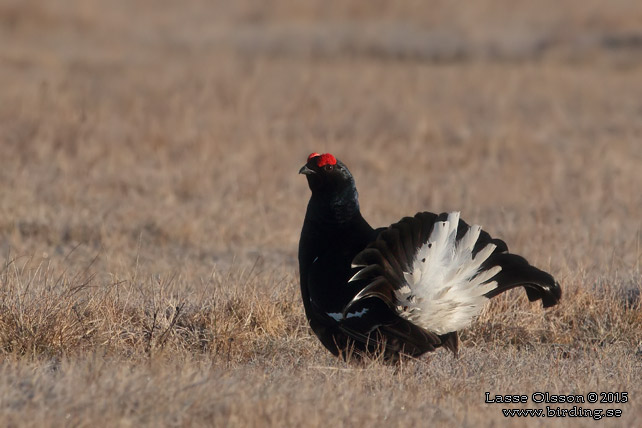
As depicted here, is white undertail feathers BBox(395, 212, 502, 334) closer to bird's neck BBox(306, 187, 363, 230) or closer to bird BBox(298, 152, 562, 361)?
bird BBox(298, 152, 562, 361)

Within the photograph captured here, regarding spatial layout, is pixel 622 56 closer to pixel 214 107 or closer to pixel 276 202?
pixel 214 107

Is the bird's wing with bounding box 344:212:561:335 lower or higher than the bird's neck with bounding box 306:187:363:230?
lower

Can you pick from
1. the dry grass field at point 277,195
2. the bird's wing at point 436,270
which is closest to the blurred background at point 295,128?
the dry grass field at point 277,195

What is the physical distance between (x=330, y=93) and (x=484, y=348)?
36.2 ft

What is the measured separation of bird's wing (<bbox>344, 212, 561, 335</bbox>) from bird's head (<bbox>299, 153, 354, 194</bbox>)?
0.42 metres

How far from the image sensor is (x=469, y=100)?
15438mm

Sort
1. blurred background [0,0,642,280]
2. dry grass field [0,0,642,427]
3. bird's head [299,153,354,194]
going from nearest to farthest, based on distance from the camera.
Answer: dry grass field [0,0,642,427] < bird's head [299,153,354,194] < blurred background [0,0,642,280]

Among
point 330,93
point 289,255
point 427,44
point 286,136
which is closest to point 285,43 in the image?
point 427,44

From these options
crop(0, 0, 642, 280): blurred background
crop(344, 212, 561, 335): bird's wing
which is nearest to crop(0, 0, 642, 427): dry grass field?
crop(0, 0, 642, 280): blurred background

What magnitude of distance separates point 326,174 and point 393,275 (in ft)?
2.14

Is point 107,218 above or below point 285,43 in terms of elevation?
below

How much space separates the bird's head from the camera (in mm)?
4340

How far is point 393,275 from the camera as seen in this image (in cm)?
396

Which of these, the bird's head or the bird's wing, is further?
the bird's head
